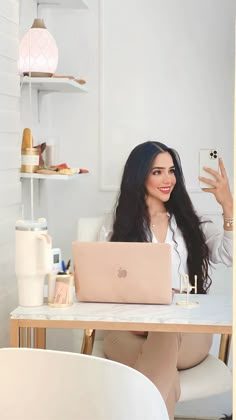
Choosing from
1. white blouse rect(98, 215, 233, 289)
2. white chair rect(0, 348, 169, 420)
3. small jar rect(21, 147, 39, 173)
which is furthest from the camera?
white blouse rect(98, 215, 233, 289)

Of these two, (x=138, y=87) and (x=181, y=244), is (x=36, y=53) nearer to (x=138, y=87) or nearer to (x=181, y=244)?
(x=138, y=87)

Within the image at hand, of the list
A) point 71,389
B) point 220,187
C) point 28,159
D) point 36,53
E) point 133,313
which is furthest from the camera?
point 220,187

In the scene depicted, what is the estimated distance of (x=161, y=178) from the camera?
12.4 ft

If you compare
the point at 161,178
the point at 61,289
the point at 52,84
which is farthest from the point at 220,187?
the point at 61,289

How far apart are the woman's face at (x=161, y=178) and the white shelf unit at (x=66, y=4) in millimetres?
767

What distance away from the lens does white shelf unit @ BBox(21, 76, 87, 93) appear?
346 cm

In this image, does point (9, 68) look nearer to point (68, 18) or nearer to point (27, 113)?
point (27, 113)

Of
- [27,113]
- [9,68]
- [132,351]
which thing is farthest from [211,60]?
[132,351]

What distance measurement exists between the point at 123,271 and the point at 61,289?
0.67 feet

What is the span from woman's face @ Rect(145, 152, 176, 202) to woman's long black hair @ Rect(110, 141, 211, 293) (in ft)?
0.06

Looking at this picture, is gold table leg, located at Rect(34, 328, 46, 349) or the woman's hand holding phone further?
the woman's hand holding phone

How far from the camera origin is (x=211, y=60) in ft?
13.8

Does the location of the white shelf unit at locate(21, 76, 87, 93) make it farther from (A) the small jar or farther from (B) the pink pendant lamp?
(A) the small jar

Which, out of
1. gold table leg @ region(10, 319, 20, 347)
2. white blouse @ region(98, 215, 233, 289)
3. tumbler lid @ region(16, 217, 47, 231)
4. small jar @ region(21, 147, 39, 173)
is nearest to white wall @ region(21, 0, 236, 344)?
white blouse @ region(98, 215, 233, 289)
